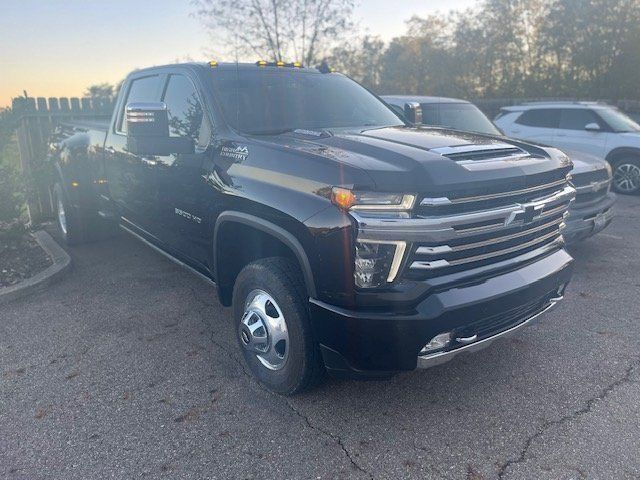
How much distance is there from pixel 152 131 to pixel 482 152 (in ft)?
7.09

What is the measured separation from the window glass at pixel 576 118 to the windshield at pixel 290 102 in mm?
6522

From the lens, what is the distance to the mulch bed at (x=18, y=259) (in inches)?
214

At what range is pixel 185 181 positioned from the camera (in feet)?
12.8

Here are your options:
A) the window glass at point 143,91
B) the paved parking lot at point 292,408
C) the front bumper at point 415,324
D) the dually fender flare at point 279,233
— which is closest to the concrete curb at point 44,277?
the paved parking lot at point 292,408

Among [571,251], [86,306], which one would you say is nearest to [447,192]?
[86,306]

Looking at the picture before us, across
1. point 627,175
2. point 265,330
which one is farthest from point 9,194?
point 627,175

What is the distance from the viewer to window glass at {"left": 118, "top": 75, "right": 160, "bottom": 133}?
477 cm

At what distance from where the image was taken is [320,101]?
170 inches

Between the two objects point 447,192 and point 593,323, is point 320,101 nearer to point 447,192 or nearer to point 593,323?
point 447,192

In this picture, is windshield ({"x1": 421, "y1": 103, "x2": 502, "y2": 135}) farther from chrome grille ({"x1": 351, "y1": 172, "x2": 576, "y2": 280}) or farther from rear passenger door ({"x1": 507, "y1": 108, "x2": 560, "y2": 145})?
chrome grille ({"x1": 351, "y1": 172, "x2": 576, "y2": 280})

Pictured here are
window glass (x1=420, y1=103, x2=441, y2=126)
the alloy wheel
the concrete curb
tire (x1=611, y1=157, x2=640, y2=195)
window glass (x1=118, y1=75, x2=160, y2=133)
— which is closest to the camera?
the alloy wheel

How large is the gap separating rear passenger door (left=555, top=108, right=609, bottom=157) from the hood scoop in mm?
7291

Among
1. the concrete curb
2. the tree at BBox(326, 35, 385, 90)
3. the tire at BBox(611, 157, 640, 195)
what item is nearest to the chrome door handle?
the concrete curb

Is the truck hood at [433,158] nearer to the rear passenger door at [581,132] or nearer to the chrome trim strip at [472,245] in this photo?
the chrome trim strip at [472,245]
